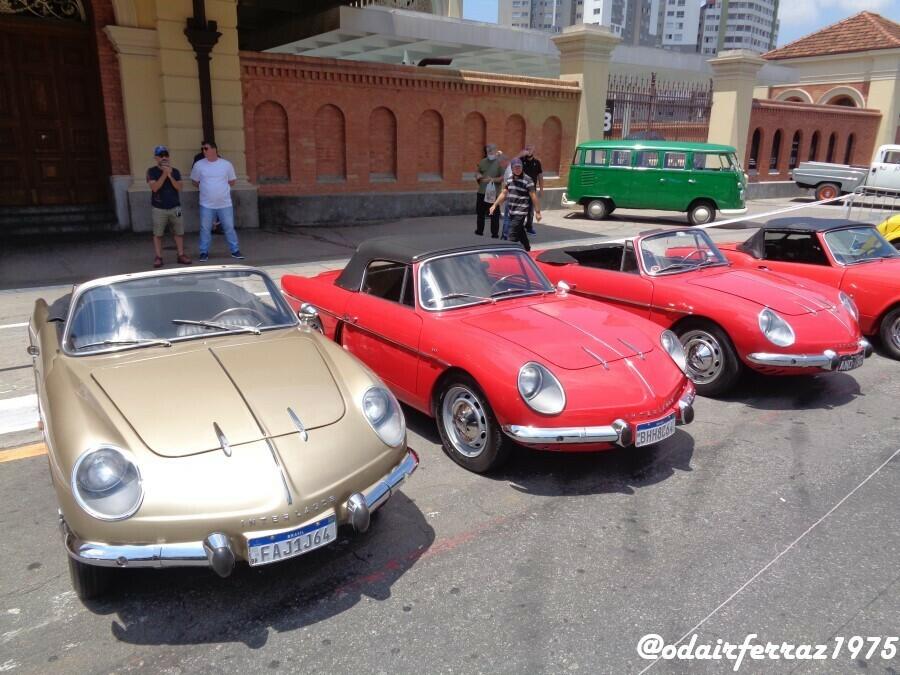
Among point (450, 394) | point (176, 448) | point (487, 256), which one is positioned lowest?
point (450, 394)

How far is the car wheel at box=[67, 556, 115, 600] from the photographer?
3.05m

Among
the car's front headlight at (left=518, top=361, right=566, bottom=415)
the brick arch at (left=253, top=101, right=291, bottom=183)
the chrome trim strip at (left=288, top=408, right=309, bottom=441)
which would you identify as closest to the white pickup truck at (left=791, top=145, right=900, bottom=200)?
the brick arch at (left=253, top=101, right=291, bottom=183)

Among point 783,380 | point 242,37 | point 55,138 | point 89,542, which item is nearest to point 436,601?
point 89,542

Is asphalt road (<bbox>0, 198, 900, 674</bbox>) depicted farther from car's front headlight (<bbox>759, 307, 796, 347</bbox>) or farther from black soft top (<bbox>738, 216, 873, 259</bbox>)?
black soft top (<bbox>738, 216, 873, 259</bbox>)

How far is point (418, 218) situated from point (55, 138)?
7680 millimetres

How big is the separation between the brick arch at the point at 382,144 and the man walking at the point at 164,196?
683 centimetres

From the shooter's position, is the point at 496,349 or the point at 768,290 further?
the point at 768,290

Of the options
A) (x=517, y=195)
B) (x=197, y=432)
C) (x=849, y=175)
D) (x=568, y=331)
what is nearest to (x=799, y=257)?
(x=517, y=195)

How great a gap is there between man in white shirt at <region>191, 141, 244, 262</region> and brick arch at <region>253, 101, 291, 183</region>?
13.8 ft

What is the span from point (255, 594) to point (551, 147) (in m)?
18.1

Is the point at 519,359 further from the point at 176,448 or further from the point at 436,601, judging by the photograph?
the point at 176,448

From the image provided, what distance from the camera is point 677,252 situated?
6.73 m

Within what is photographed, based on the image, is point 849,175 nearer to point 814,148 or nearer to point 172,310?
point 814,148

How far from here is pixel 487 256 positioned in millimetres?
5383
